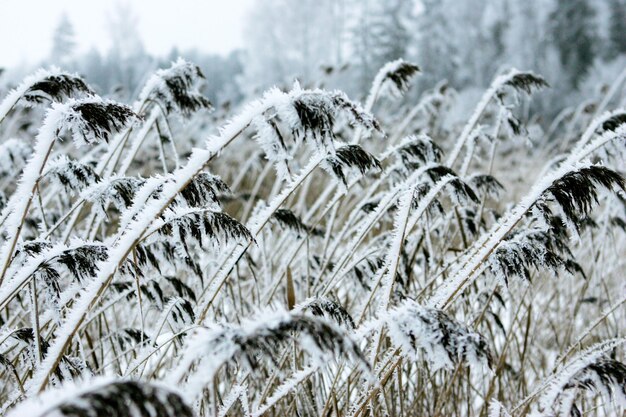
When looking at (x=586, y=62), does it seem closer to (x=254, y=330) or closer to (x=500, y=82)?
(x=500, y=82)

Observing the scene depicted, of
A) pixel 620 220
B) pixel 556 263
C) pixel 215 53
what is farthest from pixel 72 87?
pixel 215 53

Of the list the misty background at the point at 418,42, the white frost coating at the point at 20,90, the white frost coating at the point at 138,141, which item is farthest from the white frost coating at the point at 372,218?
the misty background at the point at 418,42

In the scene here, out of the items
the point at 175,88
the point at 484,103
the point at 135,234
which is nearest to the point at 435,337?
the point at 135,234

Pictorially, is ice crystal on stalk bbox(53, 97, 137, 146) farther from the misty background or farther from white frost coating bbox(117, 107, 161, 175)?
the misty background

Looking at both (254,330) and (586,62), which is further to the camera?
(586,62)

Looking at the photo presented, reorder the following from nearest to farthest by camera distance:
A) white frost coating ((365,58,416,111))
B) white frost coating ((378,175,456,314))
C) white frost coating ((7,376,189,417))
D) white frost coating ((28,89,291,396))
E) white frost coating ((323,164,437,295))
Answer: white frost coating ((7,376,189,417)) < white frost coating ((28,89,291,396)) < white frost coating ((378,175,456,314)) < white frost coating ((323,164,437,295)) < white frost coating ((365,58,416,111))

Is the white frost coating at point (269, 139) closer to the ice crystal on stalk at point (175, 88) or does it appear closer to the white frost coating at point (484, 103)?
the ice crystal on stalk at point (175, 88)

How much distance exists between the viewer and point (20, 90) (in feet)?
4.67

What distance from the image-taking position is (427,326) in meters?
0.92

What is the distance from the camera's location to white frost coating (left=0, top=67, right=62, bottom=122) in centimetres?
139

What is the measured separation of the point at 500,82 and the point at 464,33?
2982 centimetres

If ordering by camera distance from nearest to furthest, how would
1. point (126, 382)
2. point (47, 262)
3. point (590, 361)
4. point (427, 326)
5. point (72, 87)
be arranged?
1. point (126, 382)
2. point (427, 326)
3. point (590, 361)
4. point (47, 262)
5. point (72, 87)

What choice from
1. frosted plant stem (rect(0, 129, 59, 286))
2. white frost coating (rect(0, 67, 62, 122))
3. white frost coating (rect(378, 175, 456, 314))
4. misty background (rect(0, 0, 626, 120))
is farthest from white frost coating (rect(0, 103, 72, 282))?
misty background (rect(0, 0, 626, 120))

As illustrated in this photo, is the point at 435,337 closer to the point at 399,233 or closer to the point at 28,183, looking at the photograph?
the point at 399,233
